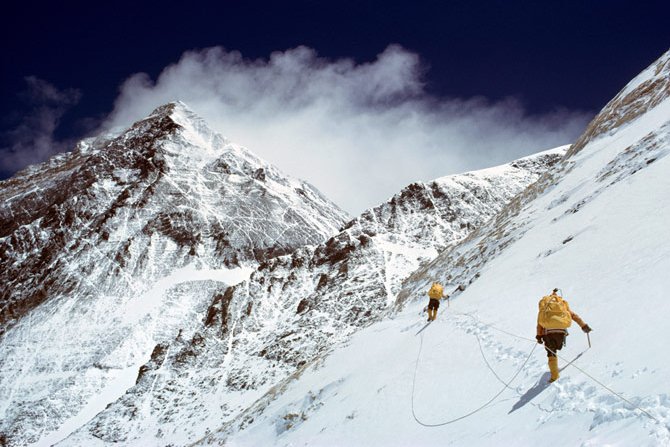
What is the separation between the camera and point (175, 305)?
17150 cm

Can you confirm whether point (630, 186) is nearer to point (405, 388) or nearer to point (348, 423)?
point (405, 388)

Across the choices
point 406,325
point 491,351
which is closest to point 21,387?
point 406,325

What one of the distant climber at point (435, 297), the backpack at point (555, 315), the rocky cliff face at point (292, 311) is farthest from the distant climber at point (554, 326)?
the rocky cliff face at point (292, 311)

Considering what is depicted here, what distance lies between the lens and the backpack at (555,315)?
37.3ft

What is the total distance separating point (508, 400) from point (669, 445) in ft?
15.6

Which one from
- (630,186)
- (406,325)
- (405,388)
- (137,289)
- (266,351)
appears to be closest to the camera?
(405,388)

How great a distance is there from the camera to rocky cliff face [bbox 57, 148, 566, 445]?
87875 millimetres

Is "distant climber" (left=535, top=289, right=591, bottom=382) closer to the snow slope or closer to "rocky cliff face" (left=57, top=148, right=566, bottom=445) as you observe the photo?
the snow slope

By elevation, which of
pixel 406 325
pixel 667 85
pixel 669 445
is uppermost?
pixel 667 85

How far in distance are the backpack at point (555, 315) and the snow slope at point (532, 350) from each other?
952 millimetres

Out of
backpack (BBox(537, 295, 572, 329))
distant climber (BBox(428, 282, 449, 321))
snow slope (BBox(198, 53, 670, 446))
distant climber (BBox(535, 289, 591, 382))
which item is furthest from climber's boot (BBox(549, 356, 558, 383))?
distant climber (BBox(428, 282, 449, 321))

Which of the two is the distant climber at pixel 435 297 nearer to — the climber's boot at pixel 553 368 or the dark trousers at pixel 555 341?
the dark trousers at pixel 555 341

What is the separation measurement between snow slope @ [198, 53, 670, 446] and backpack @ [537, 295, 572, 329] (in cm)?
95

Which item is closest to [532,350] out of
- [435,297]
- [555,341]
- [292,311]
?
[555,341]
